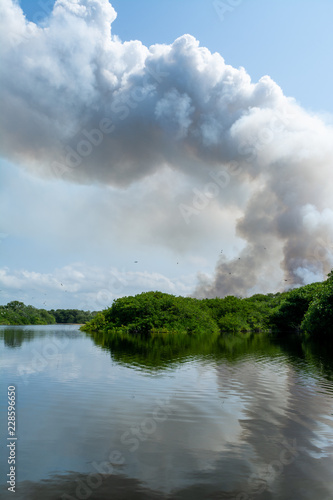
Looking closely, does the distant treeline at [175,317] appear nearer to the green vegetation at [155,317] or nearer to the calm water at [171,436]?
the green vegetation at [155,317]

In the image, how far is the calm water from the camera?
691 centimetres

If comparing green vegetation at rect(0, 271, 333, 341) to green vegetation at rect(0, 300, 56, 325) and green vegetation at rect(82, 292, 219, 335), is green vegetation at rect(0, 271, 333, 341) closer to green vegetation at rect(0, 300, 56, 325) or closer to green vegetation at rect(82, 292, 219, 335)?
green vegetation at rect(82, 292, 219, 335)

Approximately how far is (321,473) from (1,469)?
276 inches

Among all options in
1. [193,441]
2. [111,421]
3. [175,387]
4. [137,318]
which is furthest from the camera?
[137,318]

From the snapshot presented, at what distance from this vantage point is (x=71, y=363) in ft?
80.5

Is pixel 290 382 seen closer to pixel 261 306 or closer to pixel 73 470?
pixel 73 470

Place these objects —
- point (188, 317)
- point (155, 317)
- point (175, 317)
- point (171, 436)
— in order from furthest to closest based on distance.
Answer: point (188, 317)
point (175, 317)
point (155, 317)
point (171, 436)

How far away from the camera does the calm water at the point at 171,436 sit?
22.7 feet

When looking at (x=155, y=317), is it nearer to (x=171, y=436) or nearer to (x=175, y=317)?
(x=175, y=317)

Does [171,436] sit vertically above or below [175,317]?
below

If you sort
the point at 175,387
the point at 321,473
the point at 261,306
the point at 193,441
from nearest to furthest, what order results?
the point at 321,473, the point at 193,441, the point at 175,387, the point at 261,306

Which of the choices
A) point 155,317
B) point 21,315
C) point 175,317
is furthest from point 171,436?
point 21,315

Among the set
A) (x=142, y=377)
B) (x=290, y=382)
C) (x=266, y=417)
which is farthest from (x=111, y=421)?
(x=290, y=382)

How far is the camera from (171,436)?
389 inches
